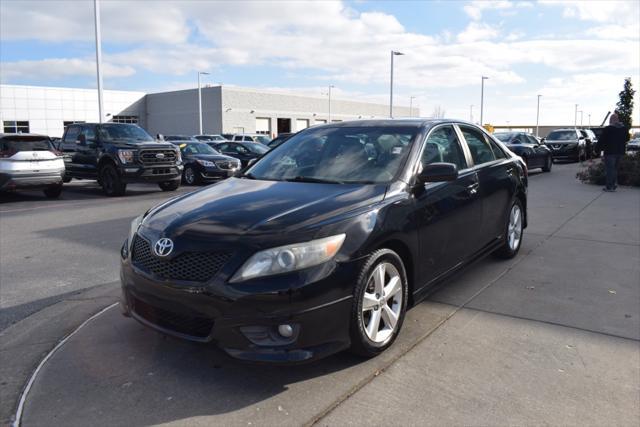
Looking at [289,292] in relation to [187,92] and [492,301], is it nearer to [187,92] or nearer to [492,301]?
[492,301]

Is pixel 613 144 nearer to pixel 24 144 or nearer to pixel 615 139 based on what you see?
pixel 615 139

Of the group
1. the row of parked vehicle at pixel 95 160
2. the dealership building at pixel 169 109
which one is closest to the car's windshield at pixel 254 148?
the row of parked vehicle at pixel 95 160

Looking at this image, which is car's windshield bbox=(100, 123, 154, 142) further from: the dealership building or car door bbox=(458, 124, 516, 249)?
the dealership building

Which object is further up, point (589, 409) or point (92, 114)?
point (92, 114)

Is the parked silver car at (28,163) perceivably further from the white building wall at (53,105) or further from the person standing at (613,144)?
the white building wall at (53,105)

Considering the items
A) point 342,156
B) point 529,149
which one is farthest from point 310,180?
point 529,149

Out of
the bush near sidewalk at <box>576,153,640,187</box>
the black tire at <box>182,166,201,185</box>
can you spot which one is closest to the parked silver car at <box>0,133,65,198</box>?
the black tire at <box>182,166,201,185</box>

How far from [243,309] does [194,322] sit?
0.37m

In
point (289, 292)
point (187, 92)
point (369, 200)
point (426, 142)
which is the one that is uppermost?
point (187, 92)

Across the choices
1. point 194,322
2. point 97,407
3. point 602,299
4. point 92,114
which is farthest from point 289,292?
point 92,114

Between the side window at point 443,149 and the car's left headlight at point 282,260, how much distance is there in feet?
5.07

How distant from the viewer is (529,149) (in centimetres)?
1823

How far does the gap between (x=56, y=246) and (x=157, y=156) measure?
23.0 ft

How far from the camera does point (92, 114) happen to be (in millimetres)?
65438
